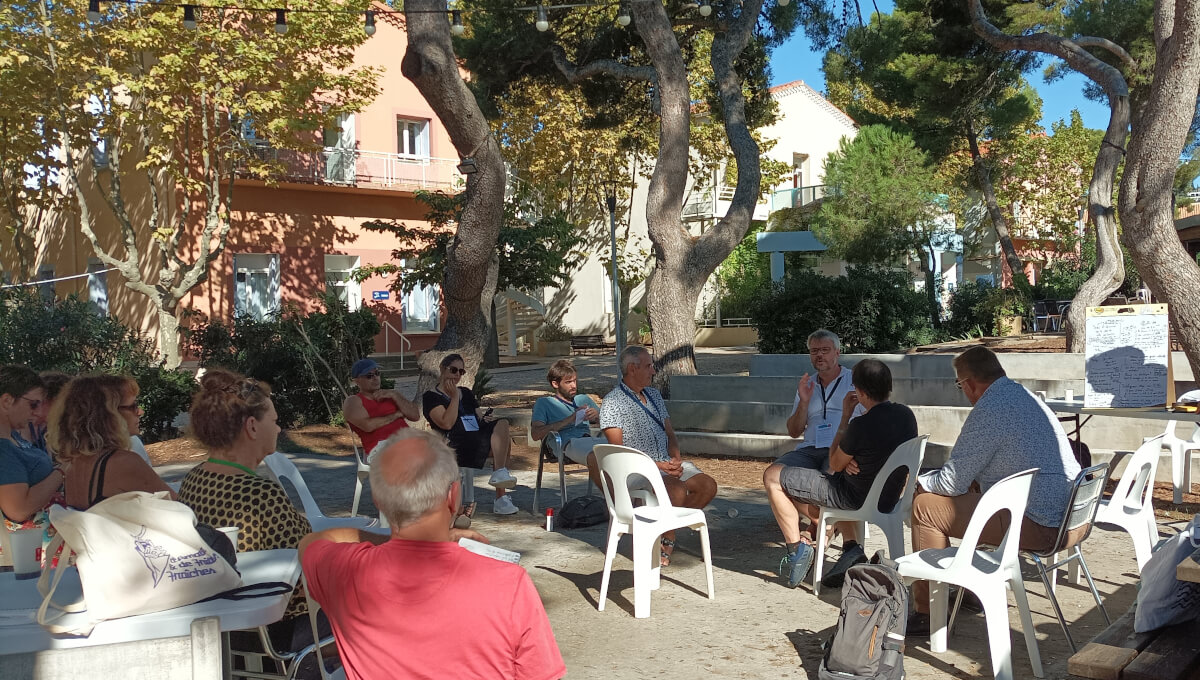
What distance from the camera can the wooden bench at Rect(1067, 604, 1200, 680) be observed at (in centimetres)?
313

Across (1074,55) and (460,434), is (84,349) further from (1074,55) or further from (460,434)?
(1074,55)

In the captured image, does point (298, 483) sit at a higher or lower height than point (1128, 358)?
lower

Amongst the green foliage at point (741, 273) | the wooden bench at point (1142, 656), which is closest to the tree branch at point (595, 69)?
the wooden bench at point (1142, 656)

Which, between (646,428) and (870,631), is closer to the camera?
(870,631)

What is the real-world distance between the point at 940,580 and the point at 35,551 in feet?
11.3

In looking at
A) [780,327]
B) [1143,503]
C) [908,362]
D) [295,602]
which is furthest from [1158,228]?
[780,327]

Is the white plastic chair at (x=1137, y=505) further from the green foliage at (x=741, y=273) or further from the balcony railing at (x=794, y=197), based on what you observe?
the balcony railing at (x=794, y=197)

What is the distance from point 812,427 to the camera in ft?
20.7

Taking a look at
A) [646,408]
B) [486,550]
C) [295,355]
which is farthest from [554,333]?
[486,550]

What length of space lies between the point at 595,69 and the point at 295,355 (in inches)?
235

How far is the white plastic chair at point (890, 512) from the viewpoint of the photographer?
17.5 feet

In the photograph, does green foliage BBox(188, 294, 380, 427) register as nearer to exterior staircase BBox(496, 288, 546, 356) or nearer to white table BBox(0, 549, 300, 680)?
white table BBox(0, 549, 300, 680)

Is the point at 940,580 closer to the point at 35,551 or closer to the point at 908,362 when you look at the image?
the point at 35,551

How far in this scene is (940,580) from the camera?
14.1 ft
